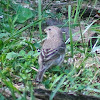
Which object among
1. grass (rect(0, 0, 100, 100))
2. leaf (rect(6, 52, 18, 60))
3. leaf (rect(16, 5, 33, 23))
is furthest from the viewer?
leaf (rect(16, 5, 33, 23))

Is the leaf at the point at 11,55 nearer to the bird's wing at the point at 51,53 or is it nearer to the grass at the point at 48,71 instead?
the grass at the point at 48,71

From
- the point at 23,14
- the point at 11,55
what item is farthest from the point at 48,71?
the point at 23,14

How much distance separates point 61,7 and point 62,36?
2.65 metres

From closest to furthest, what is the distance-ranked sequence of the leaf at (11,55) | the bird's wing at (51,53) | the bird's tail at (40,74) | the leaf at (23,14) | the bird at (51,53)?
the bird's tail at (40,74)
the bird at (51,53)
the bird's wing at (51,53)
the leaf at (11,55)
the leaf at (23,14)

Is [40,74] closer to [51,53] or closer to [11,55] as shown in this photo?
[51,53]

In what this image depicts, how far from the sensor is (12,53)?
5355 millimetres

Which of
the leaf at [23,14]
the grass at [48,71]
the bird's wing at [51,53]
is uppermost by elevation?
the leaf at [23,14]

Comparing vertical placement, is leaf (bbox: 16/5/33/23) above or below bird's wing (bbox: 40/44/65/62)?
above

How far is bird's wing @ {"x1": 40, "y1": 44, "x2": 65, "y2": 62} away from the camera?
5052 millimetres

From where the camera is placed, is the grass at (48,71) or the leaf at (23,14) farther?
the leaf at (23,14)

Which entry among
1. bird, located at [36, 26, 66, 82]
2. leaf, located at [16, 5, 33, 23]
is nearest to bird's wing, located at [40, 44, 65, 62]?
bird, located at [36, 26, 66, 82]

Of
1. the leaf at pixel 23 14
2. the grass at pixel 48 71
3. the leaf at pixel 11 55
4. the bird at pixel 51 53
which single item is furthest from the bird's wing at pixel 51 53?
the leaf at pixel 23 14

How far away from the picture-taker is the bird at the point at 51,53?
192 inches

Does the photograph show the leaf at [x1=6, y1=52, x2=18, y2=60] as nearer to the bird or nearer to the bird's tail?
the bird
